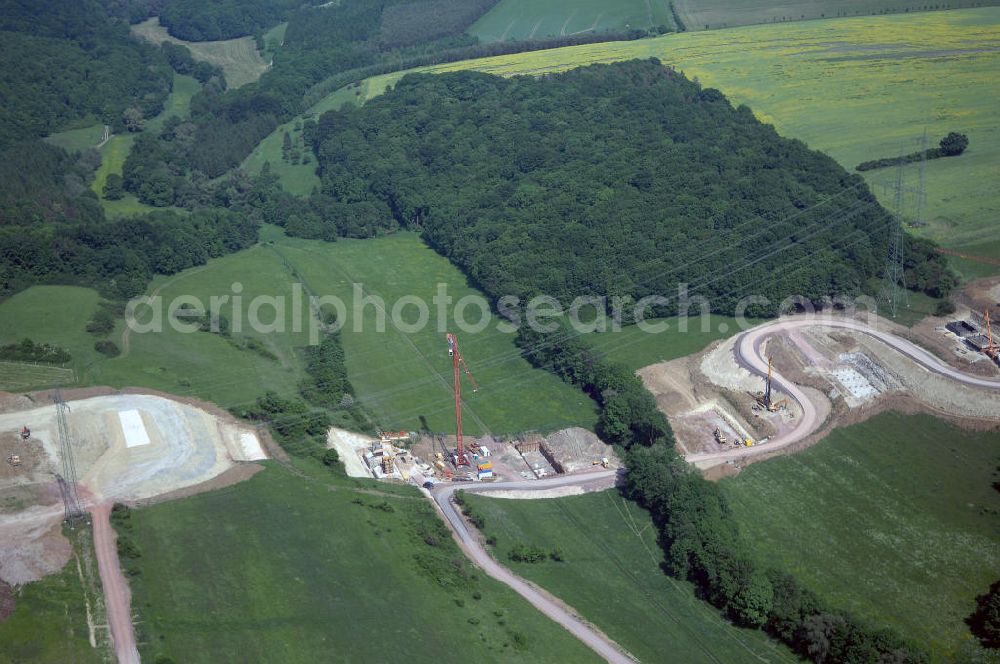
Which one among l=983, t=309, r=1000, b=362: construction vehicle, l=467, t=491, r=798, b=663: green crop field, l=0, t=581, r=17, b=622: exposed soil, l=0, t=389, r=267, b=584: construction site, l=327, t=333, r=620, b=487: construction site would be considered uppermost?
l=0, t=389, r=267, b=584: construction site

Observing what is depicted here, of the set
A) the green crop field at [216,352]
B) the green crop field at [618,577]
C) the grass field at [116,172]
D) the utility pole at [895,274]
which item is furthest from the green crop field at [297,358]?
the utility pole at [895,274]

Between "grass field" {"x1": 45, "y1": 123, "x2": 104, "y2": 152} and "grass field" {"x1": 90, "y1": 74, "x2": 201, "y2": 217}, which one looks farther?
"grass field" {"x1": 45, "y1": 123, "x2": 104, "y2": 152}

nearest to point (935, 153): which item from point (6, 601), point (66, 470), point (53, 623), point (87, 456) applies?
point (87, 456)

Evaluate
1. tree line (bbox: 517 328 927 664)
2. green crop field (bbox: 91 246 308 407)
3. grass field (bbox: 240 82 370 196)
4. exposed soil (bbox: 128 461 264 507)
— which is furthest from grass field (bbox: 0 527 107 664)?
grass field (bbox: 240 82 370 196)

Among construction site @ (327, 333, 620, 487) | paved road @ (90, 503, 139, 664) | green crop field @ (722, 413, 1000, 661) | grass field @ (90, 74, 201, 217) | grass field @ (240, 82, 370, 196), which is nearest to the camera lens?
paved road @ (90, 503, 139, 664)

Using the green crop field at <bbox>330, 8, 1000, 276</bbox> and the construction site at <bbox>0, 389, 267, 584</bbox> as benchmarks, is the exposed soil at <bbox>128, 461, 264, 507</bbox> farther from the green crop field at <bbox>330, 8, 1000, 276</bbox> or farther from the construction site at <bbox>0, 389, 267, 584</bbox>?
the green crop field at <bbox>330, 8, 1000, 276</bbox>

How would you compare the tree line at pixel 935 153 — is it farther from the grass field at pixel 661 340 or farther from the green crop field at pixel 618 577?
the green crop field at pixel 618 577
